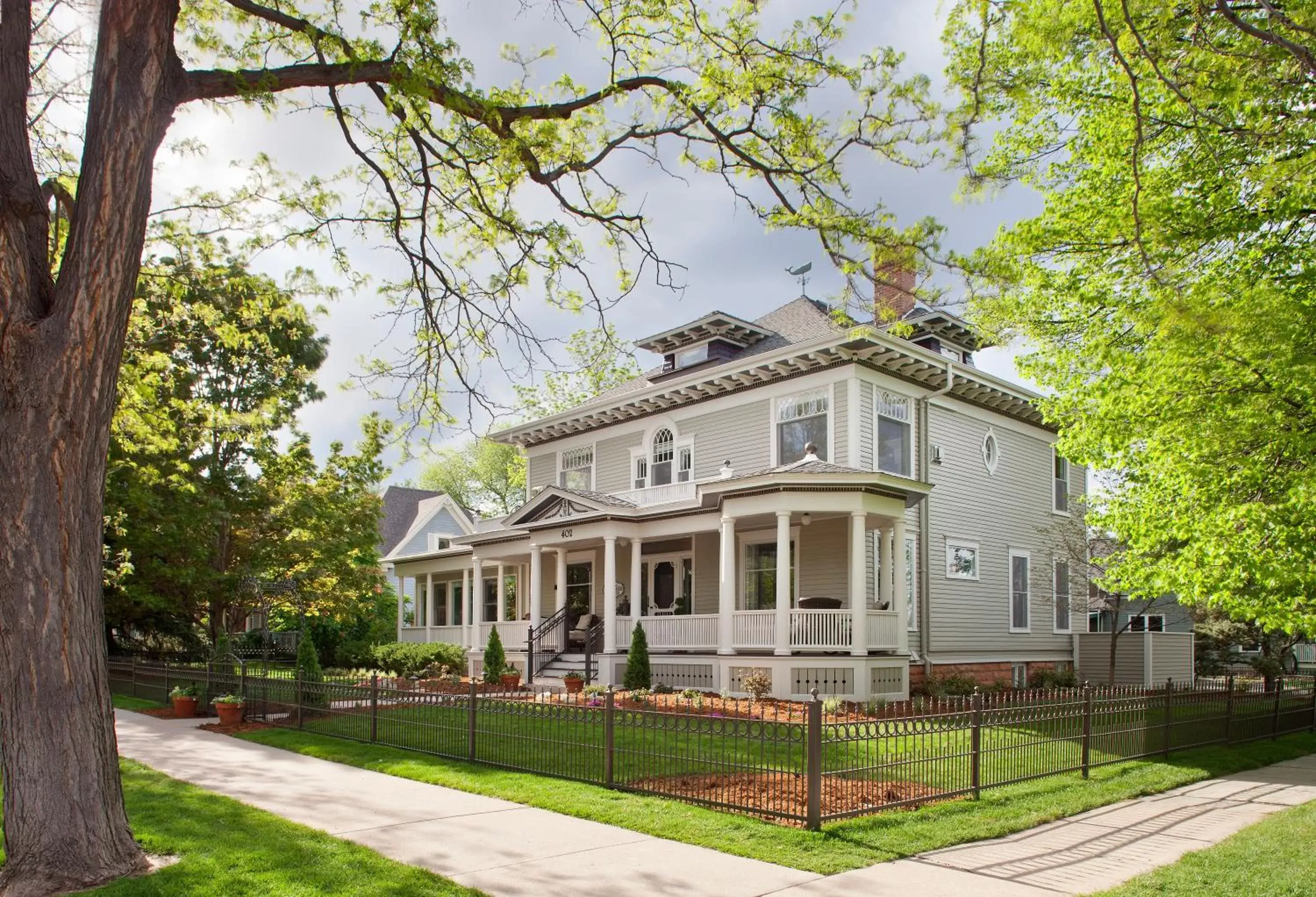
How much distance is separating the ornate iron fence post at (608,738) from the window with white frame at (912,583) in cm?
1218

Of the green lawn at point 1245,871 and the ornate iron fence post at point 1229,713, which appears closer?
the green lawn at point 1245,871

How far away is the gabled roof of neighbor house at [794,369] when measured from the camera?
1961cm

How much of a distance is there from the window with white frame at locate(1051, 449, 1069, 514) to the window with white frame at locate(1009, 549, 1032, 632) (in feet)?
6.99

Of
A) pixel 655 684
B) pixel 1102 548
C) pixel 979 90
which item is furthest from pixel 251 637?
pixel 979 90

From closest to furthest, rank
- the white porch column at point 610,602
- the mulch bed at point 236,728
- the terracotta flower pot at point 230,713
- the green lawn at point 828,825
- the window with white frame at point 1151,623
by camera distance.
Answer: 1. the green lawn at point 828,825
2. the mulch bed at point 236,728
3. the terracotta flower pot at point 230,713
4. the white porch column at point 610,602
5. the window with white frame at point 1151,623

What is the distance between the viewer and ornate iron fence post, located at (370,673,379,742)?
514 inches


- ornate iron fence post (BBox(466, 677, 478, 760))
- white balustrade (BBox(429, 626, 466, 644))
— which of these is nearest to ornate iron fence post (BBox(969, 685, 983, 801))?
ornate iron fence post (BBox(466, 677, 478, 760))

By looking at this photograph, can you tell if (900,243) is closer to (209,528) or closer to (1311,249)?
(1311,249)

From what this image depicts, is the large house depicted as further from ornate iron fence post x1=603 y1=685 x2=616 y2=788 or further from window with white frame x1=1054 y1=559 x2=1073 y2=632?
ornate iron fence post x1=603 y1=685 x2=616 y2=788

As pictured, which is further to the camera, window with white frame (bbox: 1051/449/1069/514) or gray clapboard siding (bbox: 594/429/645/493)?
window with white frame (bbox: 1051/449/1069/514)

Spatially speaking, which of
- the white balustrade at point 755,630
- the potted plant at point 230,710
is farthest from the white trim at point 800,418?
the potted plant at point 230,710

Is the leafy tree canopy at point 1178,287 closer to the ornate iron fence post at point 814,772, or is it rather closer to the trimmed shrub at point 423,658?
the ornate iron fence post at point 814,772

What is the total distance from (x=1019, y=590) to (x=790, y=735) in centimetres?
1779

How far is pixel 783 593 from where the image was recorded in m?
18.0
